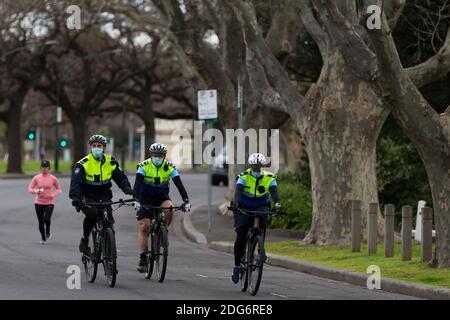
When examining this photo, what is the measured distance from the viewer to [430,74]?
20.0 meters

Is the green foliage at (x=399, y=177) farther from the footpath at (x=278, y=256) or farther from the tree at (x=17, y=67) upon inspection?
the tree at (x=17, y=67)

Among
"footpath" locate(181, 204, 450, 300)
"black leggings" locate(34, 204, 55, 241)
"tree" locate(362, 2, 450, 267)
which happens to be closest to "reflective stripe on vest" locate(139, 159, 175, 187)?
"footpath" locate(181, 204, 450, 300)

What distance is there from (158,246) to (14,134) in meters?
52.5

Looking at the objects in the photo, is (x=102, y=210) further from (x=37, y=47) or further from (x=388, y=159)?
(x=37, y=47)

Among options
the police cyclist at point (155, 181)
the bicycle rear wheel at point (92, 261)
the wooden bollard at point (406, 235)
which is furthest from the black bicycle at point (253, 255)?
the wooden bollard at point (406, 235)

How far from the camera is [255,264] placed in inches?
566

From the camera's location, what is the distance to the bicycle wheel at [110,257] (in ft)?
46.3

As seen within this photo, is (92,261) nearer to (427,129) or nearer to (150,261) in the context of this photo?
(150,261)

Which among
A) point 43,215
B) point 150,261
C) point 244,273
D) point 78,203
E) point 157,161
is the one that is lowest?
point 244,273

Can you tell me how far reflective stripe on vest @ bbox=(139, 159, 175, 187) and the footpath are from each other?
3163 mm

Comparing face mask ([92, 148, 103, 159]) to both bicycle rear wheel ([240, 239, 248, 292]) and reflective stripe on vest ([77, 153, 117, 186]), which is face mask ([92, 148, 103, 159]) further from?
bicycle rear wheel ([240, 239, 248, 292])

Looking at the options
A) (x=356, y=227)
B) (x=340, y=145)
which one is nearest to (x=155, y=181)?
(x=356, y=227)

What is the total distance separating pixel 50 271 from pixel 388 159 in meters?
14.8

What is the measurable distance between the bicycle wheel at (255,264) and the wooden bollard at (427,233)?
343 centimetres
